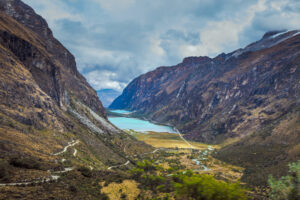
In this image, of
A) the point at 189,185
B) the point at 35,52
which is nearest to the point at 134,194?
the point at 189,185

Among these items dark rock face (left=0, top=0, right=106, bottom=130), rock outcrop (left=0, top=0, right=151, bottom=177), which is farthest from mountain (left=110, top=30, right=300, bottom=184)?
dark rock face (left=0, top=0, right=106, bottom=130)

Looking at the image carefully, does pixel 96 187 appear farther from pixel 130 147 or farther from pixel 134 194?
pixel 130 147

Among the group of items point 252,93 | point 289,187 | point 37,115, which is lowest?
point 289,187

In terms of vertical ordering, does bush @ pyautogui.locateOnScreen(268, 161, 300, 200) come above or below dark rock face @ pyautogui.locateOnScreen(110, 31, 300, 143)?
below

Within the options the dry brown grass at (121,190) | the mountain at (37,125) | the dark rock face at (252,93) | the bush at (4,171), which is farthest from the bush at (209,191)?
the dark rock face at (252,93)

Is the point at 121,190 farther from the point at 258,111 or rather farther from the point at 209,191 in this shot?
the point at 258,111

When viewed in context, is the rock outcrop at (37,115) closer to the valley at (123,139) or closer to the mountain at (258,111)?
the valley at (123,139)

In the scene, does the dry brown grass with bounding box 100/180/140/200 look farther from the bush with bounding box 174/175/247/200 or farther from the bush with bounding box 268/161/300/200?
the bush with bounding box 268/161/300/200

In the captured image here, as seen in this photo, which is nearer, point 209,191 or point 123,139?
point 209,191

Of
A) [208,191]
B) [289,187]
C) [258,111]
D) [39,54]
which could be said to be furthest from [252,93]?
[208,191]

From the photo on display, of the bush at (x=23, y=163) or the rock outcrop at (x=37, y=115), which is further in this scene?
the rock outcrop at (x=37, y=115)

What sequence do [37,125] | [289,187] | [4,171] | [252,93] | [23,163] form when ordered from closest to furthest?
[289,187], [4,171], [23,163], [37,125], [252,93]
